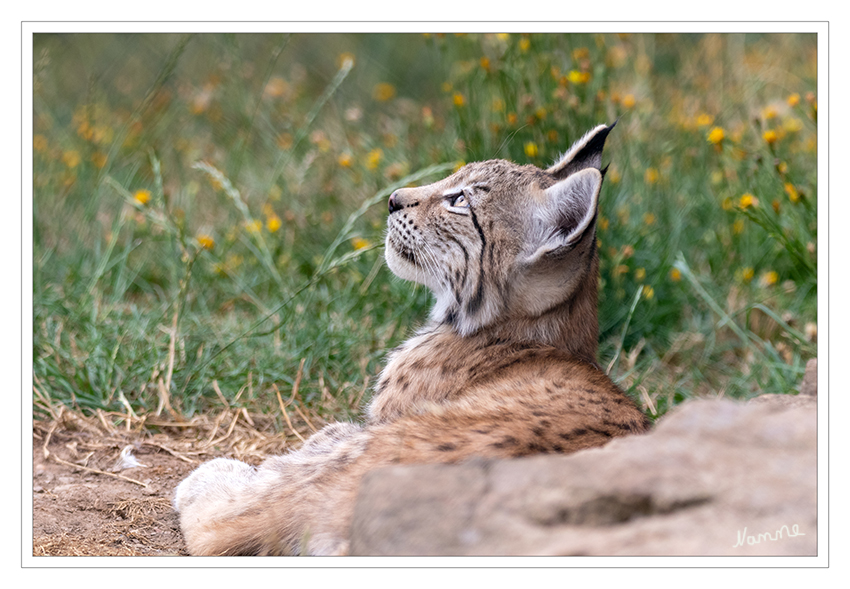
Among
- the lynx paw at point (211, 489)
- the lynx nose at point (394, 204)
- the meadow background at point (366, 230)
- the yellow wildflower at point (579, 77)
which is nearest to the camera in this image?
the lynx paw at point (211, 489)

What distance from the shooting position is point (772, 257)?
238 inches

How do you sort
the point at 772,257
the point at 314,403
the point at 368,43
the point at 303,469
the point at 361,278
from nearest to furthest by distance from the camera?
1. the point at 303,469
2. the point at 314,403
3. the point at 361,278
4. the point at 772,257
5. the point at 368,43

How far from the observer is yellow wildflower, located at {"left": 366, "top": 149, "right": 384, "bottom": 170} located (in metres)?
6.03

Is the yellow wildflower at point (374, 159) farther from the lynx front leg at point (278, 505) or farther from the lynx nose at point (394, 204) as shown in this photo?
the lynx front leg at point (278, 505)

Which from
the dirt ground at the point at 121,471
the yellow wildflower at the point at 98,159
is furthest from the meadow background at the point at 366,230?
the dirt ground at the point at 121,471

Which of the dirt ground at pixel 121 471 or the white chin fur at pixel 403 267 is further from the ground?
the white chin fur at pixel 403 267

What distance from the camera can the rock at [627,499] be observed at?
229cm

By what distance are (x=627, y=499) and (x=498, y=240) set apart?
1681mm

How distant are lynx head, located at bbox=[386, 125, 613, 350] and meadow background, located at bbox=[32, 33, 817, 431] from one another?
0.54m
